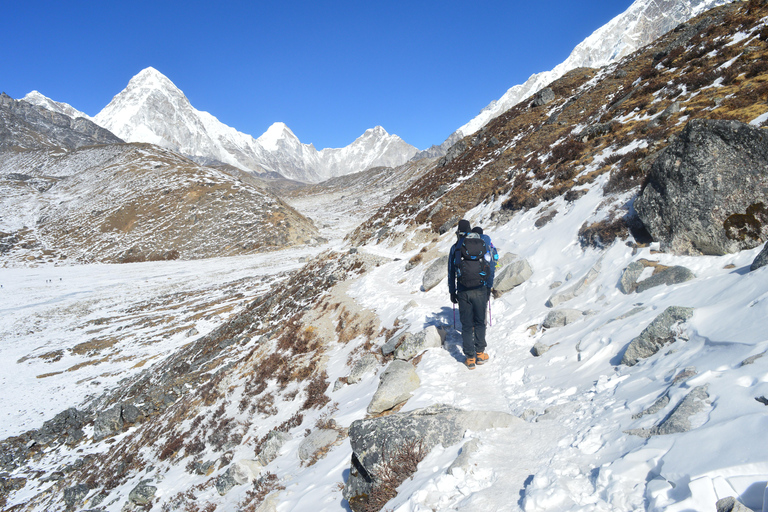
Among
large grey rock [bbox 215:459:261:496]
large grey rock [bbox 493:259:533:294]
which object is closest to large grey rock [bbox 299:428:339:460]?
large grey rock [bbox 215:459:261:496]

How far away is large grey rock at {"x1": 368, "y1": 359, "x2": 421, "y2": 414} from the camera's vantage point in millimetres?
7547

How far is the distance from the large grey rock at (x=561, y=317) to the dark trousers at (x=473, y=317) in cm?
175

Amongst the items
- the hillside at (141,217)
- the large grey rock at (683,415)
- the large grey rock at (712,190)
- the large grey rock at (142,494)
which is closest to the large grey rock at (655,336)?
the large grey rock at (683,415)

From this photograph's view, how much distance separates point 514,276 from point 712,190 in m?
5.23

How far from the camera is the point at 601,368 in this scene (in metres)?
5.91

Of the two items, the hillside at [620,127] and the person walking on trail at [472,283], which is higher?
the hillside at [620,127]

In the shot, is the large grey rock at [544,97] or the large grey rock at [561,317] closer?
the large grey rock at [561,317]

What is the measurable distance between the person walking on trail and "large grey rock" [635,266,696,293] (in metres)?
3.11

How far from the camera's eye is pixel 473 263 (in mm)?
7750

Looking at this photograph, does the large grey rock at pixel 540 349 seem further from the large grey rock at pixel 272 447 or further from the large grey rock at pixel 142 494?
the large grey rock at pixel 142 494

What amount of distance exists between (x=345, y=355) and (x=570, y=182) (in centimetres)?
1204

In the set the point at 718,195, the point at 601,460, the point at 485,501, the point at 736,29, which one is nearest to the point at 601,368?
the point at 601,460

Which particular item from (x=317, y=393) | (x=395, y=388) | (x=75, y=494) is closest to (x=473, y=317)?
(x=395, y=388)

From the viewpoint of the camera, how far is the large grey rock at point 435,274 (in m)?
14.7
